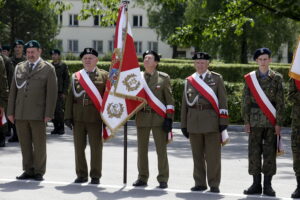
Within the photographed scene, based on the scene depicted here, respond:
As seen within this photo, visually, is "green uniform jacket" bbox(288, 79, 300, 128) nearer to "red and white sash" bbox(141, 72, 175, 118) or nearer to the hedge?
"red and white sash" bbox(141, 72, 175, 118)

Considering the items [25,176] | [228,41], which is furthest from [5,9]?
[25,176]

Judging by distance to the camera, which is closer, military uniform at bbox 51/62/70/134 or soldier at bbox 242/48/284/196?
soldier at bbox 242/48/284/196

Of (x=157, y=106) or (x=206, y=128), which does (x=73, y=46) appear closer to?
(x=157, y=106)

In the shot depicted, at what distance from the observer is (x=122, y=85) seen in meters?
9.91

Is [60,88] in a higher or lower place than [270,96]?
lower

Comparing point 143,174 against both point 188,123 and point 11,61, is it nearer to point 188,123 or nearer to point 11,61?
point 188,123

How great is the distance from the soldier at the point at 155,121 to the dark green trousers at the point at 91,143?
0.59 m

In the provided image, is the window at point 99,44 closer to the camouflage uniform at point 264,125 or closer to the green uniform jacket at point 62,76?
the green uniform jacket at point 62,76

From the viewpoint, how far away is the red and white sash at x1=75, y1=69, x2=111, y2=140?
983 cm

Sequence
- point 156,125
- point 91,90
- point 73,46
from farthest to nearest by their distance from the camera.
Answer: point 73,46 < point 91,90 < point 156,125

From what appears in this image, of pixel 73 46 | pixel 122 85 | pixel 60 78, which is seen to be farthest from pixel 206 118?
pixel 73 46

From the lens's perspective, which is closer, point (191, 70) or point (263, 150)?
point (263, 150)

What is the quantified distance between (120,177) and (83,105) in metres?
1.52

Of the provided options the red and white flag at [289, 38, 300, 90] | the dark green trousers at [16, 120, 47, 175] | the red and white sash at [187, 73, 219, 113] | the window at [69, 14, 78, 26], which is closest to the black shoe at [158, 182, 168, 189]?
the red and white sash at [187, 73, 219, 113]
